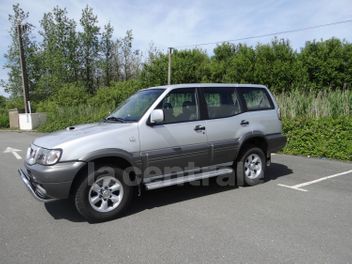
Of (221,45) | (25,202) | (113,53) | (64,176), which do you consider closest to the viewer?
(64,176)

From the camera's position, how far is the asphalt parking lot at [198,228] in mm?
3734

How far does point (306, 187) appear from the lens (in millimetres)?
6285

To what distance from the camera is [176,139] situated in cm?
536

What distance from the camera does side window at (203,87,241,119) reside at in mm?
5918

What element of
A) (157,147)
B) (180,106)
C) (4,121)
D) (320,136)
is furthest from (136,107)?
(4,121)

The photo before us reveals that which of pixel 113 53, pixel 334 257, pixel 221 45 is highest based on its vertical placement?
pixel 113 53

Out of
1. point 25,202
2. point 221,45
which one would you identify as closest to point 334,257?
point 25,202

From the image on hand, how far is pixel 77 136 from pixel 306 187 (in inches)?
169

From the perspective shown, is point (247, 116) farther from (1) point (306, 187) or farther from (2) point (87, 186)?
(2) point (87, 186)

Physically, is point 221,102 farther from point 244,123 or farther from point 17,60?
point 17,60

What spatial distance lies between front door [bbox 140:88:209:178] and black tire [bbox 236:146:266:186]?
0.90 meters

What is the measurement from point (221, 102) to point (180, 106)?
89 centimetres

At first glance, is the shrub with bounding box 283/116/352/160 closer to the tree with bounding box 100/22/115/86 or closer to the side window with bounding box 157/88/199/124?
the side window with bounding box 157/88/199/124

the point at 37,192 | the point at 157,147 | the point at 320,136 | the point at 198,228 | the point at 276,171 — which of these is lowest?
the point at 198,228
